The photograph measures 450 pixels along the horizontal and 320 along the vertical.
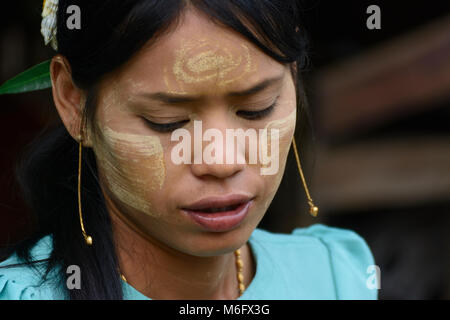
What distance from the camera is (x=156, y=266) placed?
1.65m

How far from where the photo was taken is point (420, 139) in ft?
11.4

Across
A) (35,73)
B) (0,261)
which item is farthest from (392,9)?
(0,261)

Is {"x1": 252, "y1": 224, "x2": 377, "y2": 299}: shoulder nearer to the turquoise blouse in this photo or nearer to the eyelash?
the turquoise blouse

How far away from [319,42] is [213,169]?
9.16ft

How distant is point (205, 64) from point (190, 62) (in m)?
0.03

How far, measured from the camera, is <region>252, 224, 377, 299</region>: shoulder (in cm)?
190

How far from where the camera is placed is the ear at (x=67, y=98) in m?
1.53

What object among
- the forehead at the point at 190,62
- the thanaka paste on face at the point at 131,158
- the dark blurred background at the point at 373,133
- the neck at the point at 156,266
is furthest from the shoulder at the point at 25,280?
the dark blurred background at the point at 373,133

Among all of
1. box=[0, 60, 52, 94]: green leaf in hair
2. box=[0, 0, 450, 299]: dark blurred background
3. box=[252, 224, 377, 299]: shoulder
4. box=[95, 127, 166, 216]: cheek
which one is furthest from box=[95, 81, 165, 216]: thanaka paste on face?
box=[0, 0, 450, 299]: dark blurred background

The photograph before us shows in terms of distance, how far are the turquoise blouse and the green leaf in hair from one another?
421mm

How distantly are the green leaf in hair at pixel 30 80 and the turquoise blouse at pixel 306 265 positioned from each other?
0.42 m

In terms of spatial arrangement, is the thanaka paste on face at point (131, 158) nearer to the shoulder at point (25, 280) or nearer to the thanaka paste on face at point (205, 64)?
the thanaka paste on face at point (205, 64)

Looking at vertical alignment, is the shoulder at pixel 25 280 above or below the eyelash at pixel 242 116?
below

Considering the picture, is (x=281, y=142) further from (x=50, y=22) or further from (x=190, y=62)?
(x=50, y=22)
